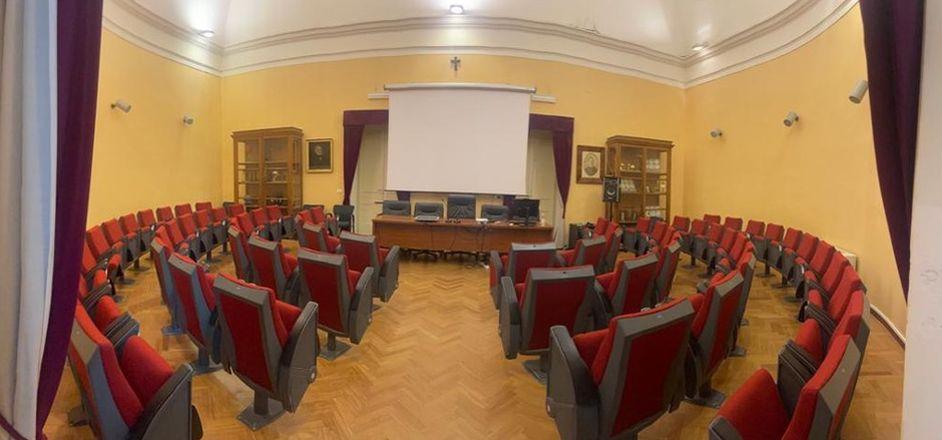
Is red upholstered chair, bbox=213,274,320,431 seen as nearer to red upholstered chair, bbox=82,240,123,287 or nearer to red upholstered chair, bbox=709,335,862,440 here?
red upholstered chair, bbox=82,240,123,287

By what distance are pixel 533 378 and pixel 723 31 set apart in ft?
24.8

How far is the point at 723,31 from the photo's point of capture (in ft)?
23.8

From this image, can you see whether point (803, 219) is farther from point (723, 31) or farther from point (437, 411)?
point (437, 411)

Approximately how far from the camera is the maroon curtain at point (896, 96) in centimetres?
115

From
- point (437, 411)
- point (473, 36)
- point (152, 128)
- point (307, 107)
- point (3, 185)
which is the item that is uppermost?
point (473, 36)

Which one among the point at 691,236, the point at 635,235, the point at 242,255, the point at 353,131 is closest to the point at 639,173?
the point at 635,235

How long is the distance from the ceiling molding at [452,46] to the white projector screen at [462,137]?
36.3 inches

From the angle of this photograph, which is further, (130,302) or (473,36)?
(473,36)

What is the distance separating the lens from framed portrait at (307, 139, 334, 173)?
26.8 feet

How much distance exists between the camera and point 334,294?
2762 mm

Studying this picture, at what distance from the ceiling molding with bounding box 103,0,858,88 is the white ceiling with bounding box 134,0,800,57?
111mm

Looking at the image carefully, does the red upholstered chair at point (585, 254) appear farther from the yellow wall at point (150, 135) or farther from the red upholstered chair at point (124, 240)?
the yellow wall at point (150, 135)

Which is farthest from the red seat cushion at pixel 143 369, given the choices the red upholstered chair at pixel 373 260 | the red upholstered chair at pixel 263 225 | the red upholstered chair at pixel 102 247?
the red upholstered chair at pixel 263 225

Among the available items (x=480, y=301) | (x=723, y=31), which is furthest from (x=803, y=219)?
(x=480, y=301)
